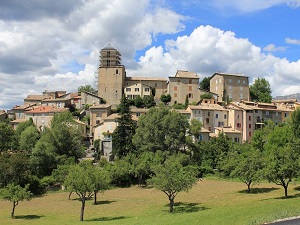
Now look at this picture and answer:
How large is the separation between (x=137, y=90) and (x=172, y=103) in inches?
452

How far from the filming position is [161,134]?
6900 cm

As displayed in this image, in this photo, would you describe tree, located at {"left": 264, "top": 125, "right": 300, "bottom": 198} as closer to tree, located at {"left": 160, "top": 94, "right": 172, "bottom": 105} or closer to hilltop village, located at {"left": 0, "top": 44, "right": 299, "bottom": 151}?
hilltop village, located at {"left": 0, "top": 44, "right": 299, "bottom": 151}

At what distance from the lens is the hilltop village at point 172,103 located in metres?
90.8

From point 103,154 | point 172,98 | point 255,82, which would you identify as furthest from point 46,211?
point 255,82

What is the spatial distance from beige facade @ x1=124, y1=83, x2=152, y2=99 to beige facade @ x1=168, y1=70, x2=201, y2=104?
278 inches

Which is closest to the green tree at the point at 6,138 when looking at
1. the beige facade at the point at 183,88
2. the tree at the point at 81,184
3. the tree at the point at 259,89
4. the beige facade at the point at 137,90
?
the beige facade at the point at 137,90

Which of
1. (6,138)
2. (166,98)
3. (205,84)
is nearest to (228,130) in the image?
(166,98)

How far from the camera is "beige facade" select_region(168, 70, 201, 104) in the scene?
109938 mm

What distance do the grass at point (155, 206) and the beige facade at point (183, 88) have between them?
5157 centimetres

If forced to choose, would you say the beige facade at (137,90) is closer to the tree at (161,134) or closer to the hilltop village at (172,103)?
the hilltop village at (172,103)

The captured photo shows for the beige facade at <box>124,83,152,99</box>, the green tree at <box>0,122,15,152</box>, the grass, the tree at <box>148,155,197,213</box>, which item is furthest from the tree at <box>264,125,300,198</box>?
the beige facade at <box>124,83,152,99</box>

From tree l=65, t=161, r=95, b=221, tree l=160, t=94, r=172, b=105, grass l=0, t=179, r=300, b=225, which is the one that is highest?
tree l=160, t=94, r=172, b=105

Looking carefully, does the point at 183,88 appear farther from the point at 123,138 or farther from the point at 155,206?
the point at 155,206

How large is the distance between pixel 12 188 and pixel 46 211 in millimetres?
5054
